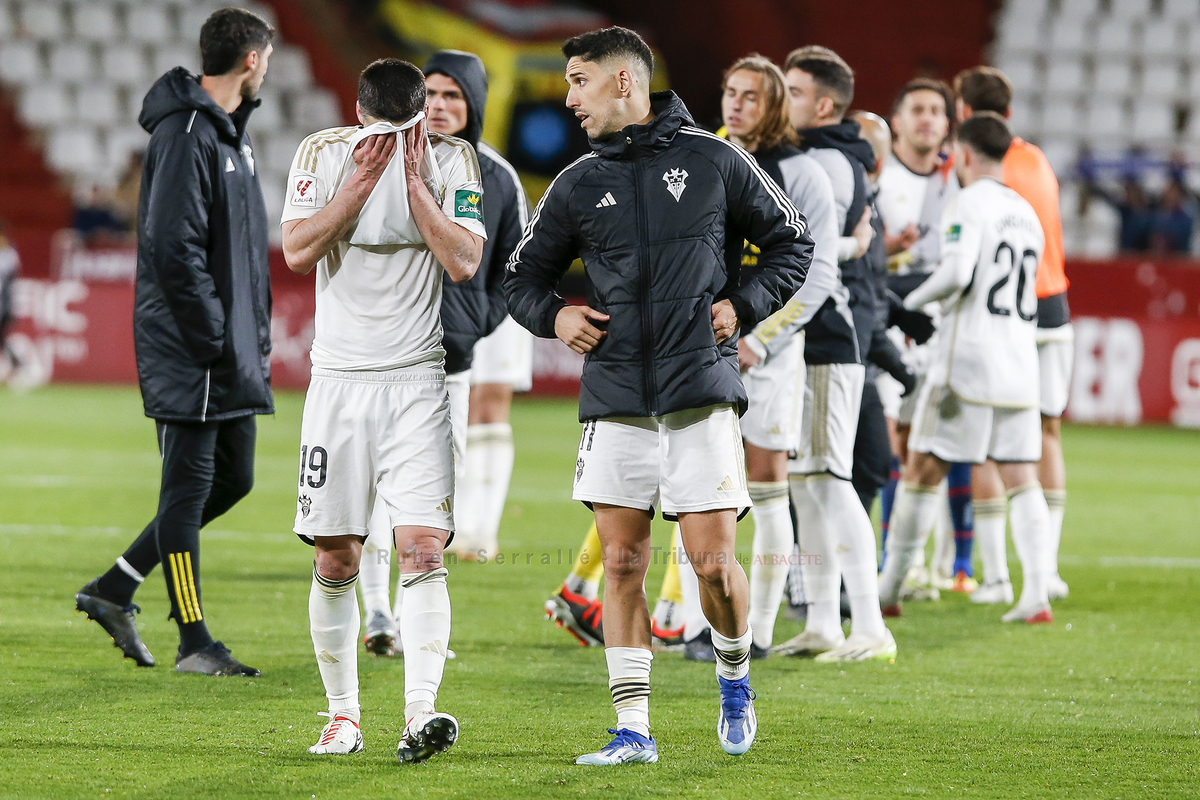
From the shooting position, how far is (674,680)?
16.8 feet

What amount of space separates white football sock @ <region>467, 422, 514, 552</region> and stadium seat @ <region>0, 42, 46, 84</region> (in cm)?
1754

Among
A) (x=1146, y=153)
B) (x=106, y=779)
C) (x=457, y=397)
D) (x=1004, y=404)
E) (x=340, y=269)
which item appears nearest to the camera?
(x=106, y=779)

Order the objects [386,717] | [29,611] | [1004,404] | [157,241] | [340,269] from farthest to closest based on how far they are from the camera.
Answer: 1. [1004,404]
2. [29,611]
3. [157,241]
4. [386,717]
5. [340,269]

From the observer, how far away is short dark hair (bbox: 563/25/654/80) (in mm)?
3902

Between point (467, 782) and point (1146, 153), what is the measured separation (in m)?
18.3

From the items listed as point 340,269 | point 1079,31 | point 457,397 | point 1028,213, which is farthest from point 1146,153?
point 340,269

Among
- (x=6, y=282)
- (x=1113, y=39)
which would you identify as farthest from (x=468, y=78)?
(x=1113, y=39)

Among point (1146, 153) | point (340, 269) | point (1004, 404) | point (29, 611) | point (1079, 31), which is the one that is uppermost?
point (1079, 31)

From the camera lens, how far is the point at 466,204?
158 inches

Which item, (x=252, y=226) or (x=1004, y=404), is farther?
(x=1004, y=404)

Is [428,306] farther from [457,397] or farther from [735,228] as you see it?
[457,397]

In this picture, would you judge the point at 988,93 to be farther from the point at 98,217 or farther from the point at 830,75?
the point at 98,217

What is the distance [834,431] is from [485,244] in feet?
4.95

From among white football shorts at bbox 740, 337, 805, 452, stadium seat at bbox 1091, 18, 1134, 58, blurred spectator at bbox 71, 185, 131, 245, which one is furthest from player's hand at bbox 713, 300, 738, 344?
stadium seat at bbox 1091, 18, 1134, 58
